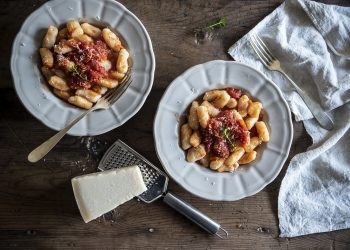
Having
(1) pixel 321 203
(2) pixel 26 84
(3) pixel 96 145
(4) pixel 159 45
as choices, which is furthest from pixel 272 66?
(2) pixel 26 84

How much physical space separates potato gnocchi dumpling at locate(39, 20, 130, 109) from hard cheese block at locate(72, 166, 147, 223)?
0.78ft

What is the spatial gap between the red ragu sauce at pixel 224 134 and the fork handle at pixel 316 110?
0.28 m

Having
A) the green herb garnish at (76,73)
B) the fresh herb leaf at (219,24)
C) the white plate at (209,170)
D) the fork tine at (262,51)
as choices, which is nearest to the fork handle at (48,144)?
the green herb garnish at (76,73)

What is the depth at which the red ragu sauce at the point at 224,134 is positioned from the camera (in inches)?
60.5

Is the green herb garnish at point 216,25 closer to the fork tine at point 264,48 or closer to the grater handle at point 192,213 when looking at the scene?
the fork tine at point 264,48

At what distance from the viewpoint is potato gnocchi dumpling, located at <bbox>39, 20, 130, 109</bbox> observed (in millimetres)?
1513

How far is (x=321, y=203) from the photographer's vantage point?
1.74 meters

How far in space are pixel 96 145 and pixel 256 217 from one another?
61 cm

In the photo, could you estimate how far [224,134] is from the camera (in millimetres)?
1523

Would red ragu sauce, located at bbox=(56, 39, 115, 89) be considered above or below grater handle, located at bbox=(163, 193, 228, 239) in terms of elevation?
above

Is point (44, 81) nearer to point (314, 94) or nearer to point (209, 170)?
point (209, 170)

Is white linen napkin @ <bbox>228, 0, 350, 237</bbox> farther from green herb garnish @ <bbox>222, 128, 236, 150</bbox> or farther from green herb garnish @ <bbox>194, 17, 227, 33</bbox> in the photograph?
green herb garnish @ <bbox>222, 128, 236, 150</bbox>

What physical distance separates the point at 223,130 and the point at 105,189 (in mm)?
428

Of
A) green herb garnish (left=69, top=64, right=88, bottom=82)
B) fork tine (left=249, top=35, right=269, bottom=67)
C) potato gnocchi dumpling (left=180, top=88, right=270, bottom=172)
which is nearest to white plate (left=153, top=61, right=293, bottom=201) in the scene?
potato gnocchi dumpling (left=180, top=88, right=270, bottom=172)
